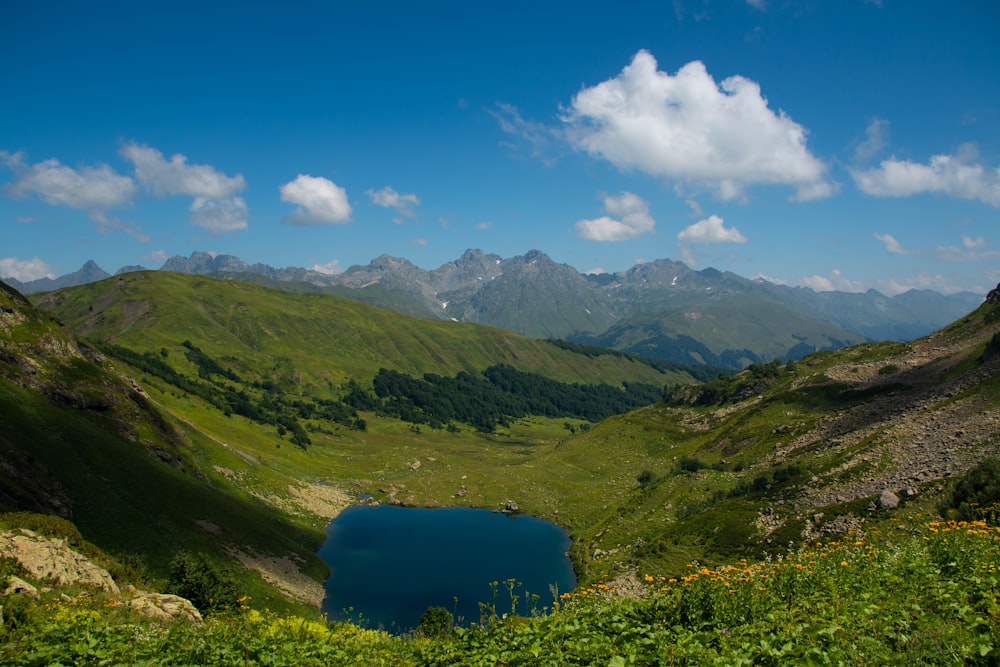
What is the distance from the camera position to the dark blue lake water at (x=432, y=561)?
268 feet

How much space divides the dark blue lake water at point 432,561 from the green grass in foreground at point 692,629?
58112 mm

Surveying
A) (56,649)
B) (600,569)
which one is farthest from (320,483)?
(56,649)

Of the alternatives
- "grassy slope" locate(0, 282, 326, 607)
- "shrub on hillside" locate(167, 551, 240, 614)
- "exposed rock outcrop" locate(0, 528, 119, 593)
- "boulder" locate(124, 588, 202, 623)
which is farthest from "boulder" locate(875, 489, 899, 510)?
"grassy slope" locate(0, 282, 326, 607)

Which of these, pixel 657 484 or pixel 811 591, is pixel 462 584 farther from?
pixel 811 591

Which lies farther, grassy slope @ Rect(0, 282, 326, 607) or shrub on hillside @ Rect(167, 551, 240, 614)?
grassy slope @ Rect(0, 282, 326, 607)

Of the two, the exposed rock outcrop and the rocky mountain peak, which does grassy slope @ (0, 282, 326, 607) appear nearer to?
the exposed rock outcrop

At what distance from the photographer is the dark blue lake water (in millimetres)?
81812

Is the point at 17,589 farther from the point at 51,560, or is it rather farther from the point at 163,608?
the point at 51,560

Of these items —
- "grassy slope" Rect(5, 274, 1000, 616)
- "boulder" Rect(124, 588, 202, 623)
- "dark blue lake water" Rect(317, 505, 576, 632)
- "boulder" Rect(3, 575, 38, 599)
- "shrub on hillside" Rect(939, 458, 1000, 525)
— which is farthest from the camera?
"dark blue lake water" Rect(317, 505, 576, 632)

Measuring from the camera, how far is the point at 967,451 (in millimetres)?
47250

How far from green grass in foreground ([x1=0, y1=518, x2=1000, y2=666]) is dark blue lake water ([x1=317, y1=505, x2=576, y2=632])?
58.1 m

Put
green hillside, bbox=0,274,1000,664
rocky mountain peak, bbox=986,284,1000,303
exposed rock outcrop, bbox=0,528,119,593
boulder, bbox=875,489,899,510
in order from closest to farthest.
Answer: green hillside, bbox=0,274,1000,664, exposed rock outcrop, bbox=0,528,119,593, boulder, bbox=875,489,899,510, rocky mountain peak, bbox=986,284,1000,303

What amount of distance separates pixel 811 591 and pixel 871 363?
124 meters

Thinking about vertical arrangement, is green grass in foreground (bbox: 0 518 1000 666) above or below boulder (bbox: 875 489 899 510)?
above
